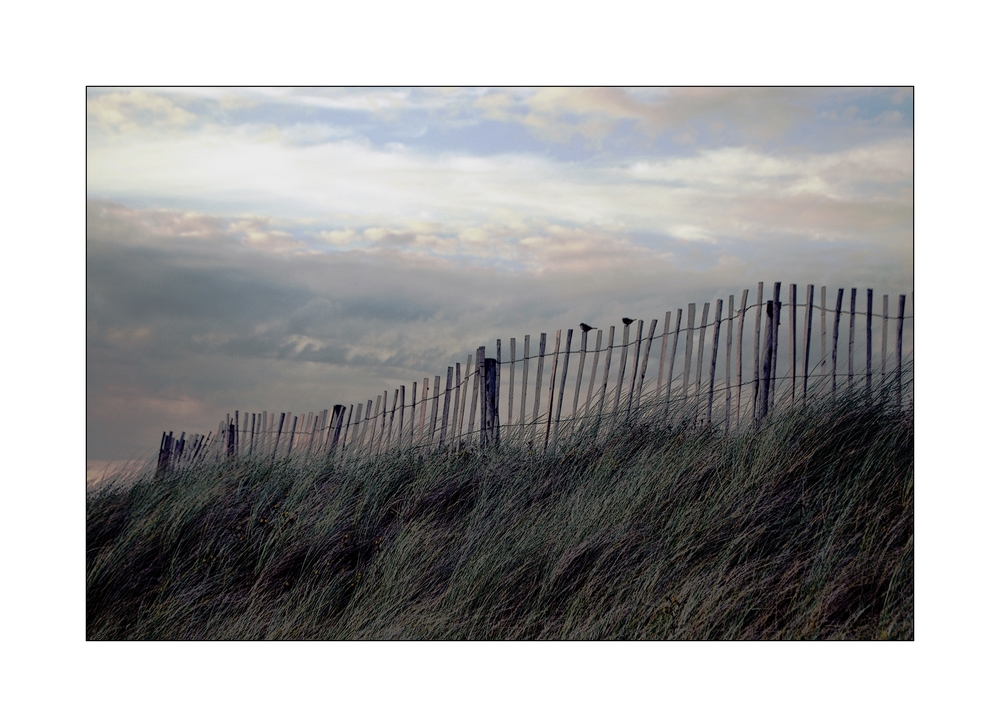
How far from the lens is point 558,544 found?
3.79 meters

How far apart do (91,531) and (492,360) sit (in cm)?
317

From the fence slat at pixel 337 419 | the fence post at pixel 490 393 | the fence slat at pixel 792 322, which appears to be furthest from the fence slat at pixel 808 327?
the fence slat at pixel 337 419

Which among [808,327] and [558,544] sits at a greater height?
[808,327]

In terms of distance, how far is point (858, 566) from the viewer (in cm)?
350

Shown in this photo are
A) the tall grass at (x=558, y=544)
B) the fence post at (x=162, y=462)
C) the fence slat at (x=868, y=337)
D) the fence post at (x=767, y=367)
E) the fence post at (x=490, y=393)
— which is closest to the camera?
the tall grass at (x=558, y=544)

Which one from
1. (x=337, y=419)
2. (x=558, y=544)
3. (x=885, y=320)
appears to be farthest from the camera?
(x=337, y=419)

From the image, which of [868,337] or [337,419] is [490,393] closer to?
[337,419]

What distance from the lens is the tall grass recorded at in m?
3.47

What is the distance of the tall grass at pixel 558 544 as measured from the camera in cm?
347

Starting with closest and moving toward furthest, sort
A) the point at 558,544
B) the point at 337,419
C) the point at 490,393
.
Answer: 1. the point at 558,544
2. the point at 490,393
3. the point at 337,419

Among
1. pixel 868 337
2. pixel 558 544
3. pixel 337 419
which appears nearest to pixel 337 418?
pixel 337 419

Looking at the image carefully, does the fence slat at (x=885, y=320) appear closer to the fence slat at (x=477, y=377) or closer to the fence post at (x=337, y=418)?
the fence slat at (x=477, y=377)

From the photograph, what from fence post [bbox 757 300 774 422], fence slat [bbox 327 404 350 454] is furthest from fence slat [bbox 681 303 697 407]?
fence slat [bbox 327 404 350 454]

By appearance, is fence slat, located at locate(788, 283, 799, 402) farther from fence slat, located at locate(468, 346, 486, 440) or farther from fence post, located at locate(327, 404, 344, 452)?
fence post, located at locate(327, 404, 344, 452)
